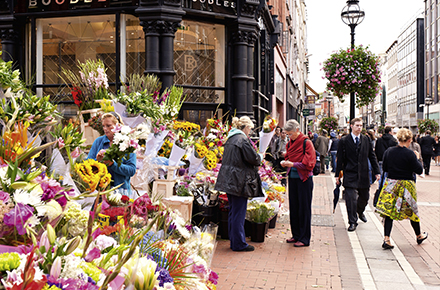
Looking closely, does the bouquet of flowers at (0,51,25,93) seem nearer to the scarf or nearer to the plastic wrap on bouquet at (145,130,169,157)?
the plastic wrap on bouquet at (145,130,169,157)

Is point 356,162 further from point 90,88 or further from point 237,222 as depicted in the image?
point 90,88

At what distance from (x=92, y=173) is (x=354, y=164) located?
5971 mm

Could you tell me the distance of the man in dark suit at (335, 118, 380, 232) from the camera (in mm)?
8391

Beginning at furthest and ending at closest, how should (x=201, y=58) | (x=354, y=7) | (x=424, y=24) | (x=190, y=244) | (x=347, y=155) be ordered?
(x=424, y=24) < (x=201, y=58) < (x=354, y=7) < (x=347, y=155) < (x=190, y=244)

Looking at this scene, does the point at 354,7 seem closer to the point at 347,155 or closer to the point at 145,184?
the point at 347,155

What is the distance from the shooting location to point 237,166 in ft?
22.1

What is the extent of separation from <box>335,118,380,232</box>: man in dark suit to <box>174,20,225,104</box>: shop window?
246 inches

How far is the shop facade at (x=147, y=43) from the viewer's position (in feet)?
41.9

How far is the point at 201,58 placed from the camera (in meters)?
14.0

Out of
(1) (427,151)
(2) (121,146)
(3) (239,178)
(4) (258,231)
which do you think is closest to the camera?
(2) (121,146)

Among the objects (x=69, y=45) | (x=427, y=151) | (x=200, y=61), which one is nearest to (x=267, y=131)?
(x=200, y=61)

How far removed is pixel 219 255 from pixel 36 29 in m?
10.2

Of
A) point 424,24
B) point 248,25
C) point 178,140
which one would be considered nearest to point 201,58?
point 248,25

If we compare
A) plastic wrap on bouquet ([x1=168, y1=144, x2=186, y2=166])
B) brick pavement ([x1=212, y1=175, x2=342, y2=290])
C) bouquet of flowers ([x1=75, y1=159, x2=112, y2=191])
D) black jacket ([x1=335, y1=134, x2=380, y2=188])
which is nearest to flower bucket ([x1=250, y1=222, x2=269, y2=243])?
brick pavement ([x1=212, y1=175, x2=342, y2=290])
